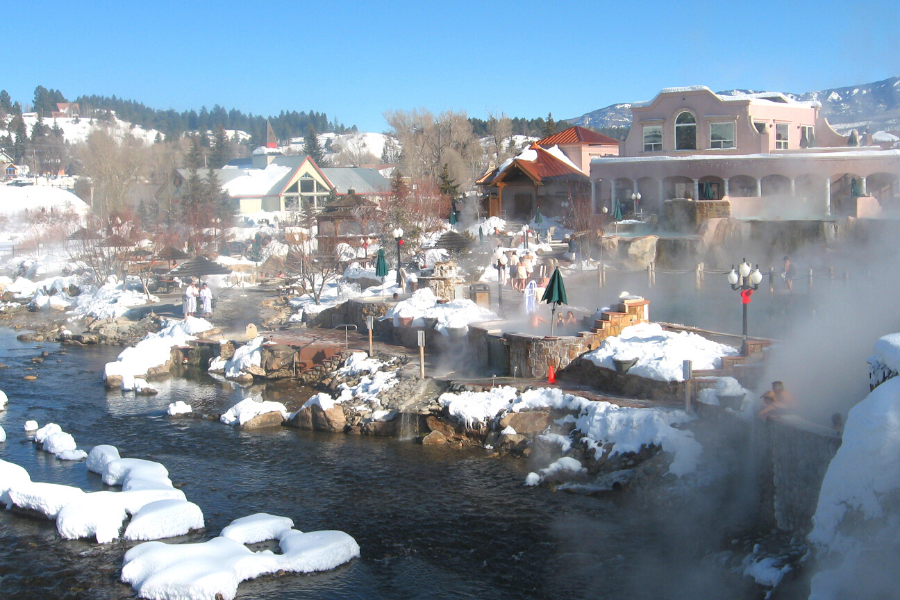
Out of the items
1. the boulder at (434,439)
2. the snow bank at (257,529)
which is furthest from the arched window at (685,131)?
the snow bank at (257,529)

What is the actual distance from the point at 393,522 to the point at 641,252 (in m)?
19.7

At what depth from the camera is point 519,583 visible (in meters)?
10.1

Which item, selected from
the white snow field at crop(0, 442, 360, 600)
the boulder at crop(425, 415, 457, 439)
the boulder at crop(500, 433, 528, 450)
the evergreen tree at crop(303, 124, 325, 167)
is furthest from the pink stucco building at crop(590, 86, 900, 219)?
the evergreen tree at crop(303, 124, 325, 167)

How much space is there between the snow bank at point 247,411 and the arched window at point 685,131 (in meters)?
23.3

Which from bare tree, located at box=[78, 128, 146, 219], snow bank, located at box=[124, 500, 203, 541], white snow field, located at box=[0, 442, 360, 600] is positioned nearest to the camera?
white snow field, located at box=[0, 442, 360, 600]

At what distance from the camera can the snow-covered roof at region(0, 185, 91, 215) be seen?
6625cm

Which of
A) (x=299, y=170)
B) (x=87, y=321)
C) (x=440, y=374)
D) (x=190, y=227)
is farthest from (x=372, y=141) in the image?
(x=440, y=374)

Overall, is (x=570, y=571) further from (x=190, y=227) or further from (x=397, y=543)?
(x=190, y=227)

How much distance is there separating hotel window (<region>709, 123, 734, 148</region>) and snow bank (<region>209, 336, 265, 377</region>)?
69.9 ft

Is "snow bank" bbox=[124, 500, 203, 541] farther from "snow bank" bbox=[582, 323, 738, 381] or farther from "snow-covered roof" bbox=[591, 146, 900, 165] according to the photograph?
"snow-covered roof" bbox=[591, 146, 900, 165]

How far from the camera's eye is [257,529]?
1137 cm

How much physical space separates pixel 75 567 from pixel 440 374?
9152mm

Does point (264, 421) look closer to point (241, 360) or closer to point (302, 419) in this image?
point (302, 419)

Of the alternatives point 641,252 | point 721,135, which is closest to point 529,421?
point 641,252
